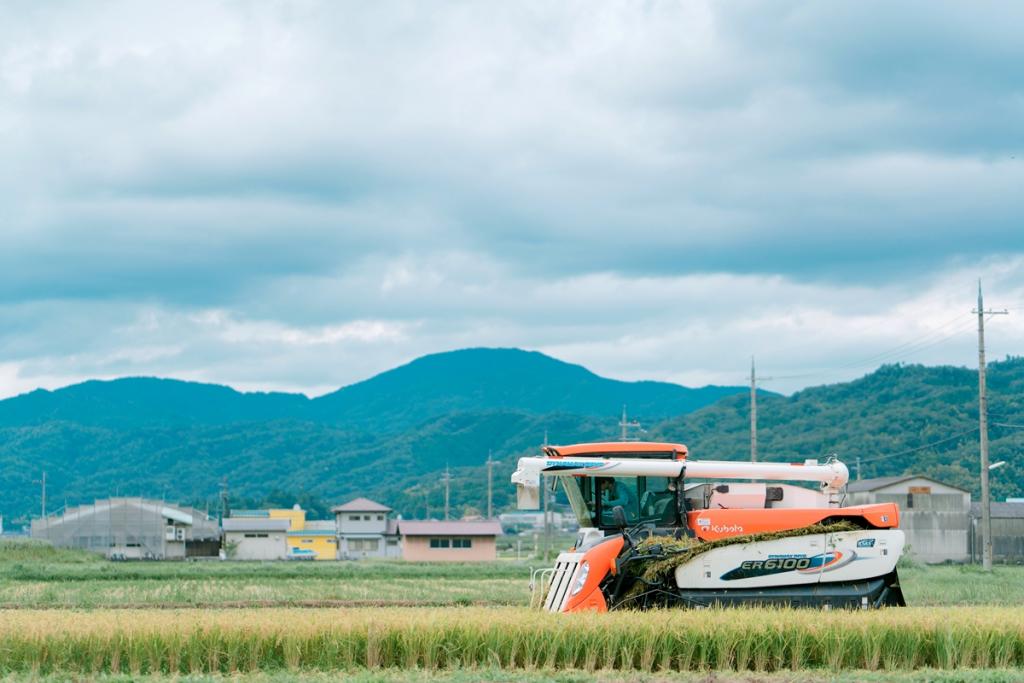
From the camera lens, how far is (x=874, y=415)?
144000 mm

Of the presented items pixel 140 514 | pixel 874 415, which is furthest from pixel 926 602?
pixel 874 415

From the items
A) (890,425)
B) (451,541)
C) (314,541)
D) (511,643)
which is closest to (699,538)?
(511,643)

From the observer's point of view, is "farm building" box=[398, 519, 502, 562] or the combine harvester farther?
"farm building" box=[398, 519, 502, 562]

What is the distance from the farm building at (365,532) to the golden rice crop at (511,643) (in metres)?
95.4

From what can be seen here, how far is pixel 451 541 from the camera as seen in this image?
91.5 meters

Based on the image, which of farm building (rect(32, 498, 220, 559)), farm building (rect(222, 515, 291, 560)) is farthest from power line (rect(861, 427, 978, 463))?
farm building (rect(32, 498, 220, 559))

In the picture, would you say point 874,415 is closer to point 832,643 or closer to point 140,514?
point 140,514

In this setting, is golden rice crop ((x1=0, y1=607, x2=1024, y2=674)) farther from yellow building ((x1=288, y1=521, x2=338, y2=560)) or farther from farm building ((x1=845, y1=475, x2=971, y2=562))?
yellow building ((x1=288, y1=521, x2=338, y2=560))

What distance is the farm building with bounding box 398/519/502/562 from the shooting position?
90.1m

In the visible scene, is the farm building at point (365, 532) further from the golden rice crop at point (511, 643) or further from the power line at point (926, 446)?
the golden rice crop at point (511, 643)

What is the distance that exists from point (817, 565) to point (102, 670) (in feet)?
35.8

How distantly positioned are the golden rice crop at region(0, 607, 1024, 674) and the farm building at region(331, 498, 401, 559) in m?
95.4

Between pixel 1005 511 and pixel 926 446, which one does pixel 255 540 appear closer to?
pixel 1005 511

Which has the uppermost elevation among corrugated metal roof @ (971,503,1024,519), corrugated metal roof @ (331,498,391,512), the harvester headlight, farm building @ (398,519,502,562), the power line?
the power line
